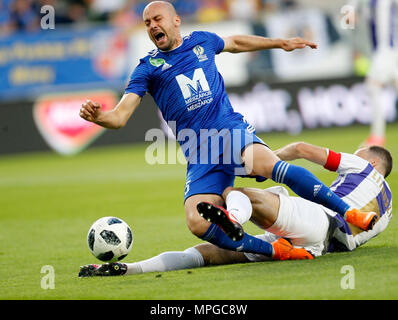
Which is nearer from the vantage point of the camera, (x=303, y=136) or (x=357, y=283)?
(x=357, y=283)

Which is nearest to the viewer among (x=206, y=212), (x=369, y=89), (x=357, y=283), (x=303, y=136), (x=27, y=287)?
(x=357, y=283)

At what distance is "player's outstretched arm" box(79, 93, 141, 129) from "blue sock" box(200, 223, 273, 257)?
1.02 meters

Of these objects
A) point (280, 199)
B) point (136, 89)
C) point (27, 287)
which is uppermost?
point (136, 89)

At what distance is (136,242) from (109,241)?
1.56 meters

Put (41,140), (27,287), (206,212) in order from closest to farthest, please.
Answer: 1. (206,212)
2. (27,287)
3. (41,140)

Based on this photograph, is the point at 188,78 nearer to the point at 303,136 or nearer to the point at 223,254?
the point at 223,254

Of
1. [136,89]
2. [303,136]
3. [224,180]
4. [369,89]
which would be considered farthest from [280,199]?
[303,136]

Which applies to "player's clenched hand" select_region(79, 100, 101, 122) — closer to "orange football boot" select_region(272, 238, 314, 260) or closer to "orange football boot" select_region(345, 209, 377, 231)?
"orange football boot" select_region(272, 238, 314, 260)

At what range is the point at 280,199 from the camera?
5406 millimetres

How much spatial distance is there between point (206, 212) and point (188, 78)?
5.17ft

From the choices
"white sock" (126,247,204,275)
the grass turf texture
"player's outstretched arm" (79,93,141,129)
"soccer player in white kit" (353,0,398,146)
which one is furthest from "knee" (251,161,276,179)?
"soccer player in white kit" (353,0,398,146)

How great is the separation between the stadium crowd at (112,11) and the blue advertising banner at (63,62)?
536mm

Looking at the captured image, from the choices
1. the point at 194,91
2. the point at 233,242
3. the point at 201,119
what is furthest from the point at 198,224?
the point at 194,91

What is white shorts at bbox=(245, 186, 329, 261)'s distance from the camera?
17.6 feet
